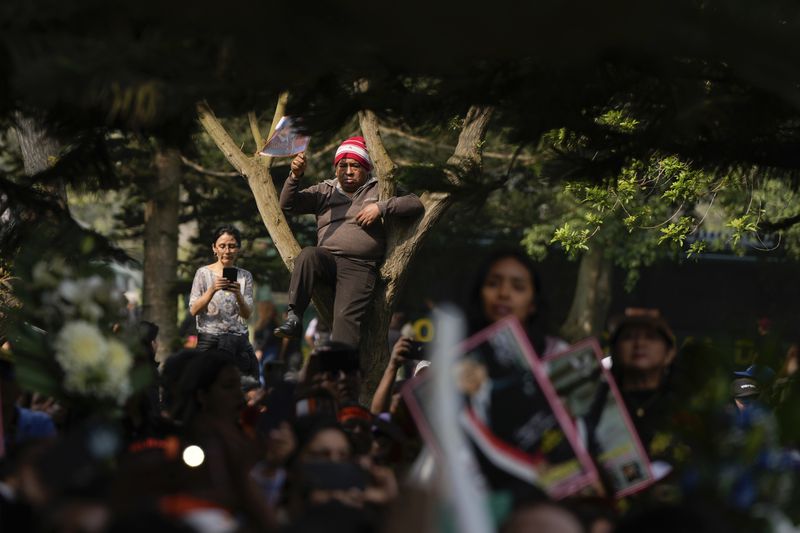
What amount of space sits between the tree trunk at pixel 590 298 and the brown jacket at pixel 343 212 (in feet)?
55.8

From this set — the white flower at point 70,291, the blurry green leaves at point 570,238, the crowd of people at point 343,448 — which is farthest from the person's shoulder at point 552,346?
the blurry green leaves at point 570,238

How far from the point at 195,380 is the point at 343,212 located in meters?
4.11

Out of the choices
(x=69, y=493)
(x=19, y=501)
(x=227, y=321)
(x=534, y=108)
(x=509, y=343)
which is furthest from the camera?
(x=227, y=321)

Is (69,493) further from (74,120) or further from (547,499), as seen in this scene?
(74,120)

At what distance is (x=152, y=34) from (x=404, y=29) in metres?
0.88

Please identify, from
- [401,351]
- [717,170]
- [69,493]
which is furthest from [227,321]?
[69,493]

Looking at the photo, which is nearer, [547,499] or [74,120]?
[547,499]

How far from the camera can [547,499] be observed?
4.42m

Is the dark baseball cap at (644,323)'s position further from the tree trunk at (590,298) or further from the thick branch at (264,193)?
the tree trunk at (590,298)

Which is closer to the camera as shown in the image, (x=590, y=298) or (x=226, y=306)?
(x=226, y=306)

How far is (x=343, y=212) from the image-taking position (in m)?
9.85

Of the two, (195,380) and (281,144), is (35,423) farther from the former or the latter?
(281,144)

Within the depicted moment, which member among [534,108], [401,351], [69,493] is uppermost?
[534,108]

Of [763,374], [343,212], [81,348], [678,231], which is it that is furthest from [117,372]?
[678,231]
